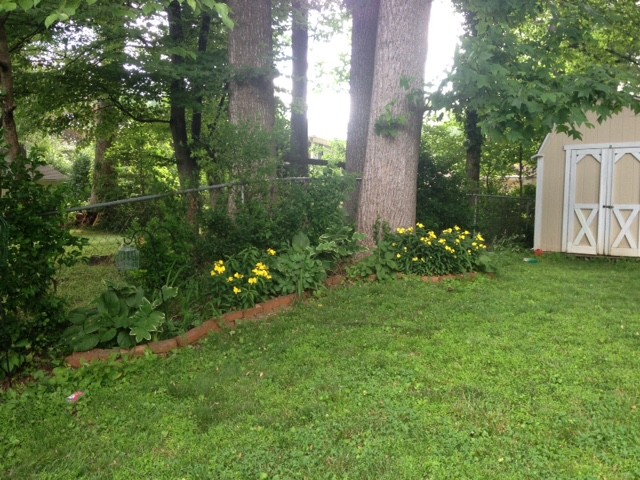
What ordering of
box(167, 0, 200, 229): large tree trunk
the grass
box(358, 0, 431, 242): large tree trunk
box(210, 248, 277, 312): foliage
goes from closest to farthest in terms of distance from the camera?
box(210, 248, 277, 312): foliage < the grass < box(358, 0, 431, 242): large tree trunk < box(167, 0, 200, 229): large tree trunk

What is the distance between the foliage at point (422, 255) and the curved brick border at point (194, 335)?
2.67ft

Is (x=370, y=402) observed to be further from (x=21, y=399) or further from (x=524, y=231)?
(x=524, y=231)

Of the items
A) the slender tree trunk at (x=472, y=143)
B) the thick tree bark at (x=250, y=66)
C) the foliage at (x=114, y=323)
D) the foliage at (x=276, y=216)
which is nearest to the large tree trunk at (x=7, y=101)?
the thick tree bark at (x=250, y=66)

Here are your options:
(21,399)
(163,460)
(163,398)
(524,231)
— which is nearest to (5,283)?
(21,399)

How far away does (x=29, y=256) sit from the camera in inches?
149

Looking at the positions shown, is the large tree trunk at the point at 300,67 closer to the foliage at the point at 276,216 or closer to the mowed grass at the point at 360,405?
the foliage at the point at 276,216

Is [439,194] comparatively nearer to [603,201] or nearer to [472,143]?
[603,201]

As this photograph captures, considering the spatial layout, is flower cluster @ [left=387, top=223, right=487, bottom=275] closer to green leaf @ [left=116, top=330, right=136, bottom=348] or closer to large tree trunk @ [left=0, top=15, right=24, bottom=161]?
green leaf @ [left=116, top=330, right=136, bottom=348]

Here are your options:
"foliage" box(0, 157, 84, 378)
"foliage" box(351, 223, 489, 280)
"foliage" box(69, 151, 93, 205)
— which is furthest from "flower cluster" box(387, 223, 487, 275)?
"foliage" box(0, 157, 84, 378)

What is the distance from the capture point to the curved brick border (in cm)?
396

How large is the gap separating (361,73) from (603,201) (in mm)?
5151

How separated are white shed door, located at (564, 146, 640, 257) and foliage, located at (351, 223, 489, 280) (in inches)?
164

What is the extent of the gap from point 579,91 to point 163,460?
5.90 metres

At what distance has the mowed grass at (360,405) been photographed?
2.62 meters
